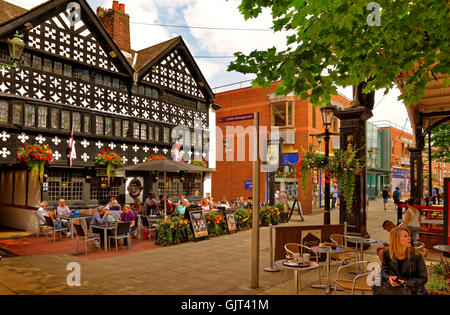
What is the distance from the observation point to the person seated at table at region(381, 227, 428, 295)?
437 cm

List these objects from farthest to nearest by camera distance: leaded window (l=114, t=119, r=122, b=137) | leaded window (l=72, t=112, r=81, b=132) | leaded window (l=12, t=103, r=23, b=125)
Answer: leaded window (l=114, t=119, r=122, b=137) → leaded window (l=72, t=112, r=81, b=132) → leaded window (l=12, t=103, r=23, b=125)

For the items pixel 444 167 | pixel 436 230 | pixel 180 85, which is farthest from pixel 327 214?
pixel 444 167

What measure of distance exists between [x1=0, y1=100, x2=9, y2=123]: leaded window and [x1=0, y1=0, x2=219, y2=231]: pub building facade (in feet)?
0.12

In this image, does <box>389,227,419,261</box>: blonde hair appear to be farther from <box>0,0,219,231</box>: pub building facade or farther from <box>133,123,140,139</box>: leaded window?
<box>133,123,140,139</box>: leaded window

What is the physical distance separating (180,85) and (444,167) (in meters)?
78.2

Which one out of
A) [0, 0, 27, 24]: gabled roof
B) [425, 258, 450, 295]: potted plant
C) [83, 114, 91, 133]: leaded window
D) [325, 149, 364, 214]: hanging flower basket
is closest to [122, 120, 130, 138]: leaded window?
[83, 114, 91, 133]: leaded window

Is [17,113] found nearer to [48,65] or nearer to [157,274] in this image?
[48,65]

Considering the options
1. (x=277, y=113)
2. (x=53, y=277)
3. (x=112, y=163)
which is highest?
(x=277, y=113)

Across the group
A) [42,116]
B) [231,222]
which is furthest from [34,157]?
[231,222]

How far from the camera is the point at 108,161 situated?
1717 centimetres

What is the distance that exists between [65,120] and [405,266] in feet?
52.0

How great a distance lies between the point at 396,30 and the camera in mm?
5324

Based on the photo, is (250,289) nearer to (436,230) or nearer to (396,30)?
(396,30)

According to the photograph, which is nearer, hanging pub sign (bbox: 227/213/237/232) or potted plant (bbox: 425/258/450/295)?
potted plant (bbox: 425/258/450/295)
